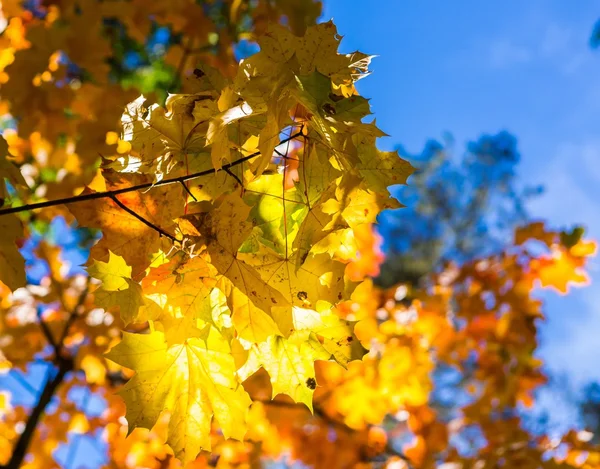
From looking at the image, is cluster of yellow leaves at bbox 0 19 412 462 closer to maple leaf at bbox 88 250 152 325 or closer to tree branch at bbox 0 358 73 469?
maple leaf at bbox 88 250 152 325

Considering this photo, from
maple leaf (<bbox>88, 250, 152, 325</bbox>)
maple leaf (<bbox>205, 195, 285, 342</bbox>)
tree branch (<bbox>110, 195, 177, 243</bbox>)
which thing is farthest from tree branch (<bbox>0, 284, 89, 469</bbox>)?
maple leaf (<bbox>205, 195, 285, 342</bbox>)

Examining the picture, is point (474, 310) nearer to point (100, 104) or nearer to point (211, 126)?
point (100, 104)

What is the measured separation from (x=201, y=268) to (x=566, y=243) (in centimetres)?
344

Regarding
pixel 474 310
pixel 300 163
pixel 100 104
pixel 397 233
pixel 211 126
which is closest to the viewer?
pixel 211 126

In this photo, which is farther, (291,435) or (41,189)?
(291,435)

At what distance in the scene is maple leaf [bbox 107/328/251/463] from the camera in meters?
1.03

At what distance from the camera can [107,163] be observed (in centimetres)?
104

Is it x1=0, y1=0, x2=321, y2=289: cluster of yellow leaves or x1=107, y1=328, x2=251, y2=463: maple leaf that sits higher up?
x1=0, y1=0, x2=321, y2=289: cluster of yellow leaves

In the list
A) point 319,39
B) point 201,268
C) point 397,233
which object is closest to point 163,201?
point 201,268

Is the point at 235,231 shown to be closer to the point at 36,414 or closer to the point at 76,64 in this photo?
the point at 36,414

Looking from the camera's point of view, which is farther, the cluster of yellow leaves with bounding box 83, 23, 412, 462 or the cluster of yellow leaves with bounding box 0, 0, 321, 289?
the cluster of yellow leaves with bounding box 0, 0, 321, 289

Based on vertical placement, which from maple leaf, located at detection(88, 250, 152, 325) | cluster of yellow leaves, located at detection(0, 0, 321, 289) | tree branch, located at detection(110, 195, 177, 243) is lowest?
maple leaf, located at detection(88, 250, 152, 325)

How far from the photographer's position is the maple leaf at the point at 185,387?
1025 millimetres

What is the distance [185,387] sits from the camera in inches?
41.3
